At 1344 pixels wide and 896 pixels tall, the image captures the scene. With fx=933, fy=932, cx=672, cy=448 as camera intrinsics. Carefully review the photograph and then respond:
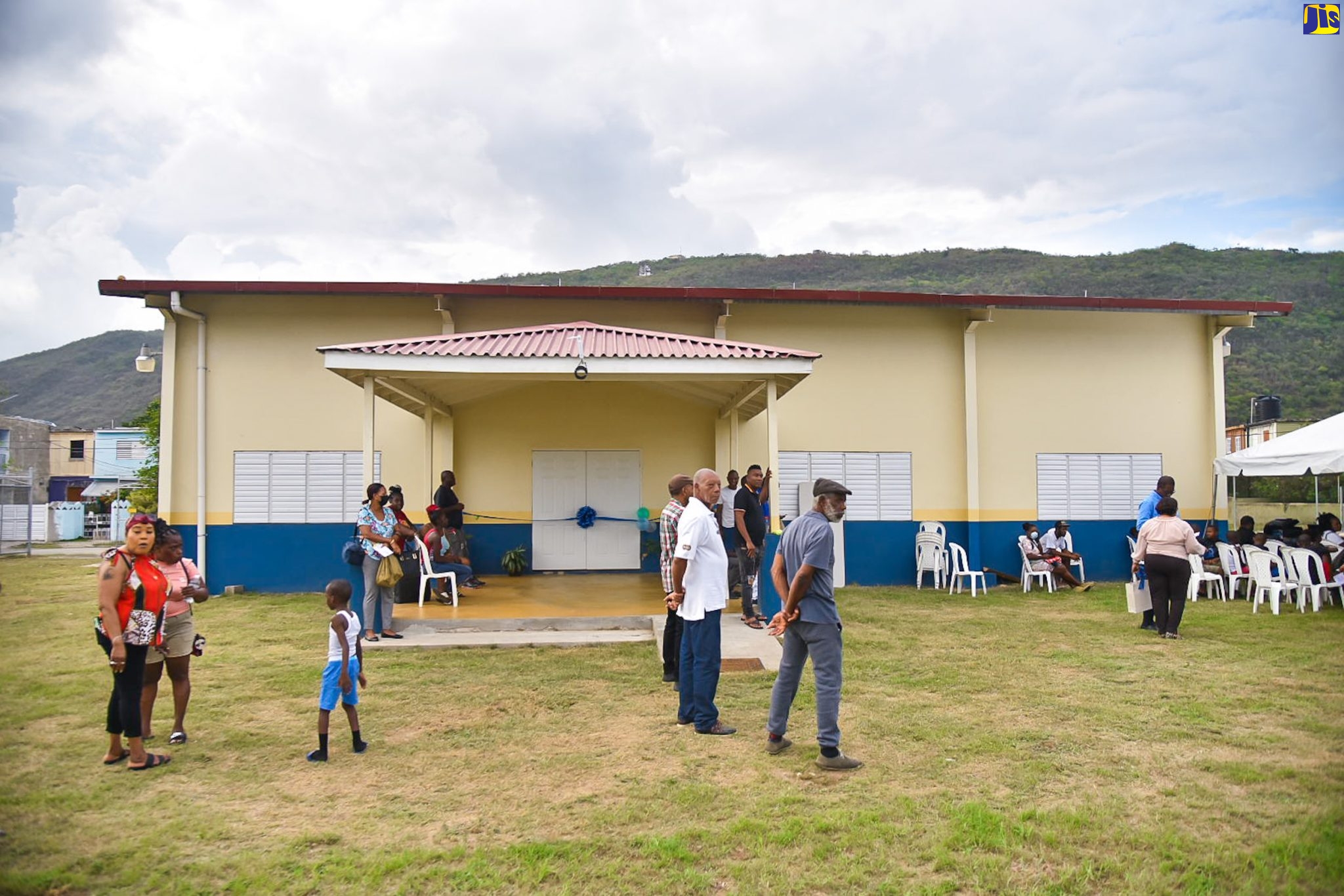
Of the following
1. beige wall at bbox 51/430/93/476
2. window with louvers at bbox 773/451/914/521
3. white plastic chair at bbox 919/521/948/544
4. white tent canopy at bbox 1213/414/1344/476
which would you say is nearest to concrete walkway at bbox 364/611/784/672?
window with louvers at bbox 773/451/914/521

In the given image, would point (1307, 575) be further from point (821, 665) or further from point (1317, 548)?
point (821, 665)

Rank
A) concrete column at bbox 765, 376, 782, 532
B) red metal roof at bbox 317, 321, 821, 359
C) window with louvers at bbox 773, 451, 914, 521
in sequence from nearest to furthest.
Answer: red metal roof at bbox 317, 321, 821, 359 → concrete column at bbox 765, 376, 782, 532 → window with louvers at bbox 773, 451, 914, 521

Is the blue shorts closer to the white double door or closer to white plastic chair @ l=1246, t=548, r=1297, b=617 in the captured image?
the white double door

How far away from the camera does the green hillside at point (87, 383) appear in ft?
239

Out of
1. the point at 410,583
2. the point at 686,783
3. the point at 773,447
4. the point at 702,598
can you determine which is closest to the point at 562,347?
the point at 773,447

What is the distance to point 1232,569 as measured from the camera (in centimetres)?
1223

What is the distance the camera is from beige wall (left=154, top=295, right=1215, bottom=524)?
13.5 metres

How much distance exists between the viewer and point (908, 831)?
13.9 feet

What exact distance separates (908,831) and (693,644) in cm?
210

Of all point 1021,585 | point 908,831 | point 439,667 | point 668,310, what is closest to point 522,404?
point 668,310

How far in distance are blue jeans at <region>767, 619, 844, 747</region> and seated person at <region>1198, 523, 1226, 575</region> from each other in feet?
30.6

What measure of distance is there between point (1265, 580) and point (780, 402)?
21.5 ft

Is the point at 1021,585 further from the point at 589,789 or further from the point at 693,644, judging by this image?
the point at 589,789

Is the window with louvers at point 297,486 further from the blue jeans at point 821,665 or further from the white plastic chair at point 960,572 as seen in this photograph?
the blue jeans at point 821,665
